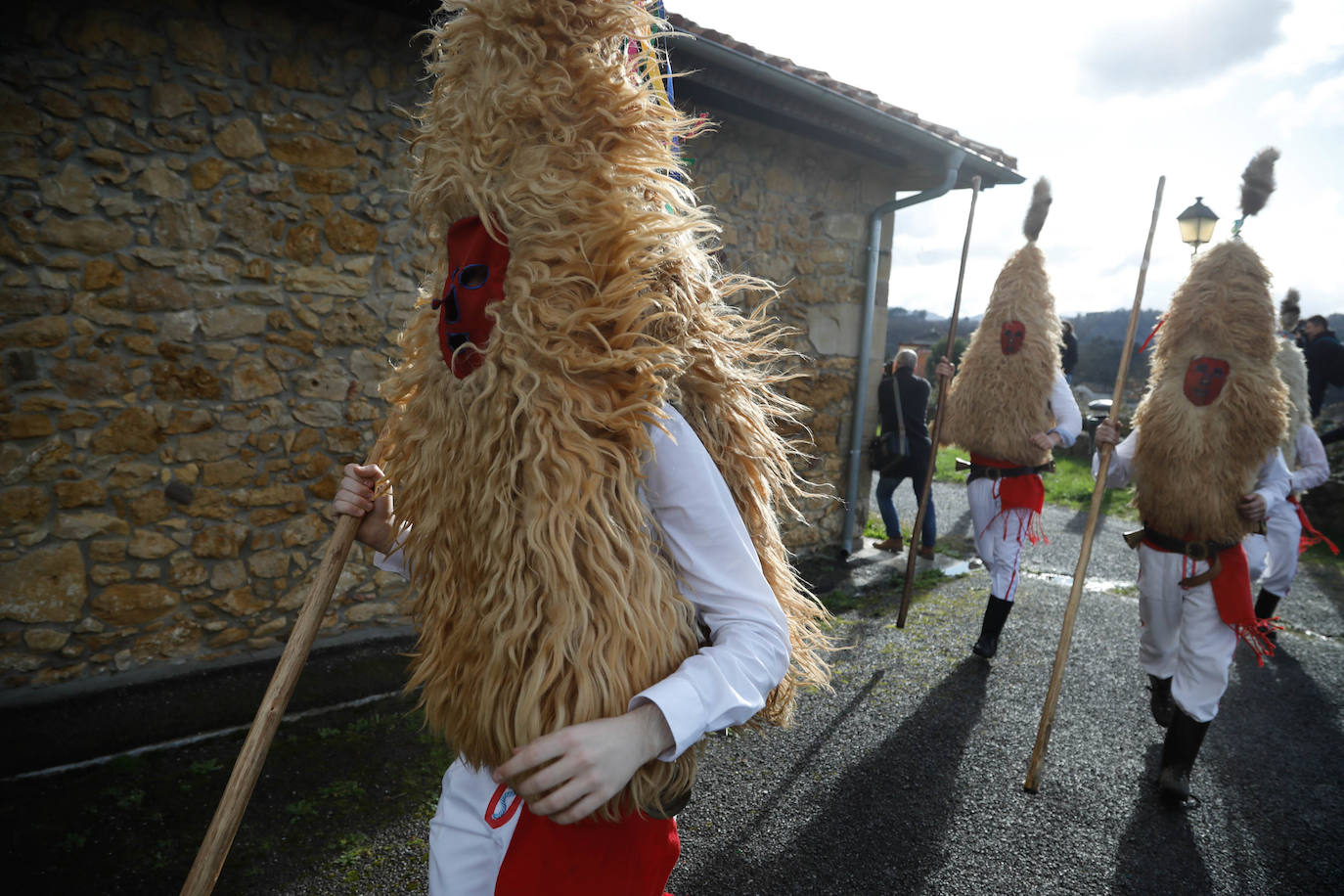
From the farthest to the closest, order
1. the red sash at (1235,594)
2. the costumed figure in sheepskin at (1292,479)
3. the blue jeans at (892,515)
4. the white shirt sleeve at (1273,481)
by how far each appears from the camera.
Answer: the blue jeans at (892,515) < the costumed figure in sheepskin at (1292,479) < the white shirt sleeve at (1273,481) < the red sash at (1235,594)

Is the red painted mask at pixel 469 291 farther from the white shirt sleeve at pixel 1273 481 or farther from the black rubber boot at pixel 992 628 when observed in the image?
the black rubber boot at pixel 992 628

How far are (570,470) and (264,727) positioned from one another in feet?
2.86

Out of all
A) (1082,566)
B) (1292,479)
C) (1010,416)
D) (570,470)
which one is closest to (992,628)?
(1010,416)

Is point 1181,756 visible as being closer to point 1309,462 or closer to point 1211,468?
point 1211,468

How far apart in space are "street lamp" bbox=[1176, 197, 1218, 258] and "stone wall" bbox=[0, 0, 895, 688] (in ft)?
21.6

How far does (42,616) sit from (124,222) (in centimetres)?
198

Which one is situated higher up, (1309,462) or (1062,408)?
(1062,408)


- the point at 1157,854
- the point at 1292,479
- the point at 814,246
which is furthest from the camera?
the point at 814,246

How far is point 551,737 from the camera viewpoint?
1066mm

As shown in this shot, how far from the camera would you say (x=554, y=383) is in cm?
120

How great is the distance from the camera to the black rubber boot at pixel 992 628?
4.76m

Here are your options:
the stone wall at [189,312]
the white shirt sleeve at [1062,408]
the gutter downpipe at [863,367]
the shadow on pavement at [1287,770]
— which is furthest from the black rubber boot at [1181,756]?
the stone wall at [189,312]

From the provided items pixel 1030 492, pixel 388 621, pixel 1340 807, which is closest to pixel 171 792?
pixel 388 621

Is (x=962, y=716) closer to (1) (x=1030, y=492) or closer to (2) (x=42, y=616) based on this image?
(1) (x=1030, y=492)
